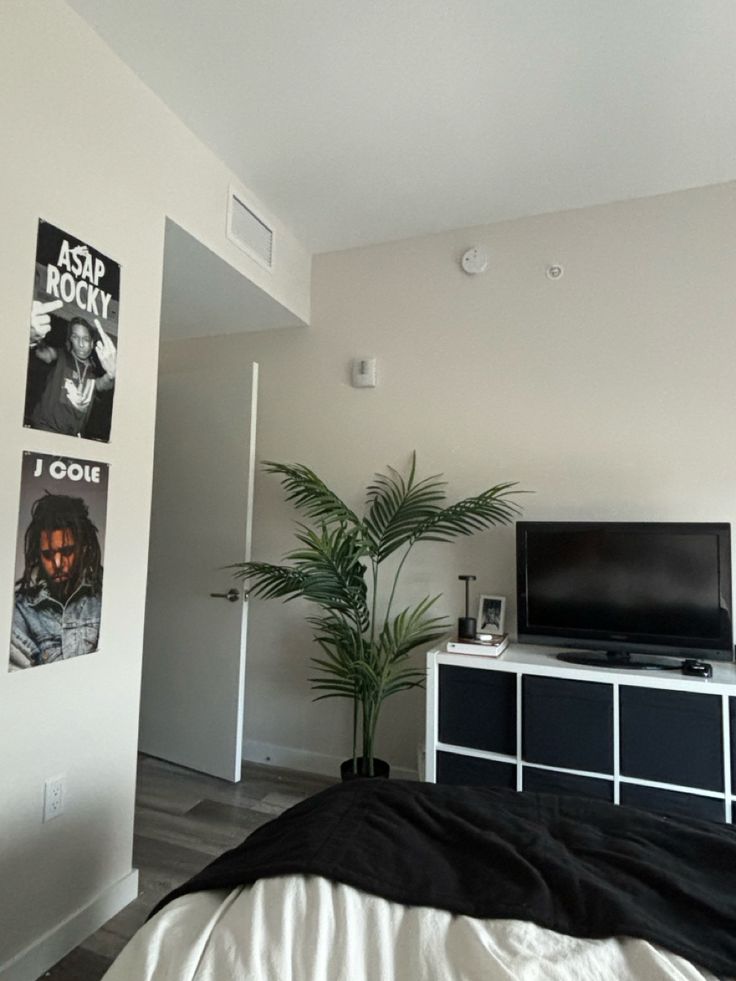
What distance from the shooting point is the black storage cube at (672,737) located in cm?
193

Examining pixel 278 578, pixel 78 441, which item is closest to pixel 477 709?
pixel 278 578

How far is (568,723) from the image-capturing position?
6.86 feet

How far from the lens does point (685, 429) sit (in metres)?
2.46

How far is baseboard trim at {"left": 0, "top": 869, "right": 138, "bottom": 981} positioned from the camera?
1.55 meters

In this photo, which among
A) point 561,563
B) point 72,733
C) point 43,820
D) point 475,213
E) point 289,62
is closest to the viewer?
point 43,820

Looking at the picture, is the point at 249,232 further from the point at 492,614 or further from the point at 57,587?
the point at 492,614

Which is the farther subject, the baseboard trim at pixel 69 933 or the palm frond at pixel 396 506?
the palm frond at pixel 396 506

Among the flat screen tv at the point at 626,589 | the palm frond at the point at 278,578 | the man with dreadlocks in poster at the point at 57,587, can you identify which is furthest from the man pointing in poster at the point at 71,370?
the flat screen tv at the point at 626,589

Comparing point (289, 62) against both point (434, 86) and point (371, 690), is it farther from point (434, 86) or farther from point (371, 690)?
point (371, 690)

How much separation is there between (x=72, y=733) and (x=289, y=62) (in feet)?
7.22

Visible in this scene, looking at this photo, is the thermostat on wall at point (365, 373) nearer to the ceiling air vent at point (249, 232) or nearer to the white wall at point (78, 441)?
the ceiling air vent at point (249, 232)

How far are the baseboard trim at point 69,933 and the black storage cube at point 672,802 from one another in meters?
1.68

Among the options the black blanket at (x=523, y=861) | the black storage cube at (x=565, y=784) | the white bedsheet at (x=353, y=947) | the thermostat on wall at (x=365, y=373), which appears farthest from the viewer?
the thermostat on wall at (x=365, y=373)

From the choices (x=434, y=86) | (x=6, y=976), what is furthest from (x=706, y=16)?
(x=6, y=976)
